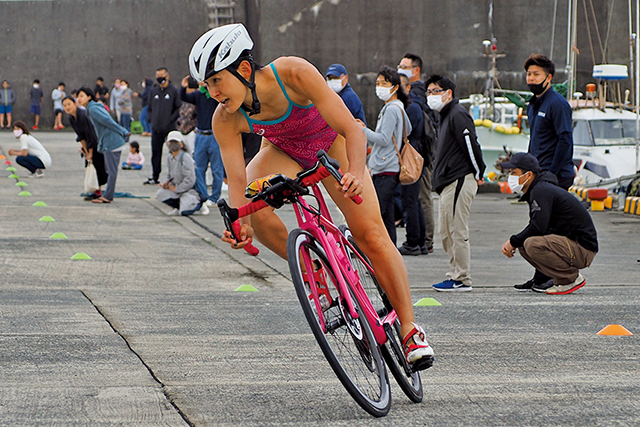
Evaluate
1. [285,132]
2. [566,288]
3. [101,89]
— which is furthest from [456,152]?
[101,89]

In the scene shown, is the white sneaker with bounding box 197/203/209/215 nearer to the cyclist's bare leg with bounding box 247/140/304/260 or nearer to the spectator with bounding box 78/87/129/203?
the spectator with bounding box 78/87/129/203

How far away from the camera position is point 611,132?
20.8 meters

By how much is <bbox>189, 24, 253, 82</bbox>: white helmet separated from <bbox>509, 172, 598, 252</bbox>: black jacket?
13.8 ft

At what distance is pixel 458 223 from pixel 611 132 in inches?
551

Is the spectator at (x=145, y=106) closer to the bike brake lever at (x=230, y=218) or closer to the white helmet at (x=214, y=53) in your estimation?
the white helmet at (x=214, y=53)

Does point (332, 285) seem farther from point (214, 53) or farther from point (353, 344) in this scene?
point (214, 53)

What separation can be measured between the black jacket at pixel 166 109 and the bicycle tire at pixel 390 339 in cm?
1275

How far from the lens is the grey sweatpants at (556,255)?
25.3ft

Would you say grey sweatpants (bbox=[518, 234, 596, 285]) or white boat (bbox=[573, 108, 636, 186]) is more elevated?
grey sweatpants (bbox=[518, 234, 596, 285])

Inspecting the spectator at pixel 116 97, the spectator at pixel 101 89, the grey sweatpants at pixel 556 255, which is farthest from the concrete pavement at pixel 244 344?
the spectator at pixel 101 89

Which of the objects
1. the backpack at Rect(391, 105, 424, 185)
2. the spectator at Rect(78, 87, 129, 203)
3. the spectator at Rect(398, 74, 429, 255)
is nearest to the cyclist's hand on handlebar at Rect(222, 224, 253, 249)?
the backpack at Rect(391, 105, 424, 185)

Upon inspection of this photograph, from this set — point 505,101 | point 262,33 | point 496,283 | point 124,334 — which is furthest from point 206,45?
point 262,33

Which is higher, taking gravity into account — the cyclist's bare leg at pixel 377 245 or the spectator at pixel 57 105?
the cyclist's bare leg at pixel 377 245

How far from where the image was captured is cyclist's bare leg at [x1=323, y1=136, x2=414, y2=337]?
14.6ft
